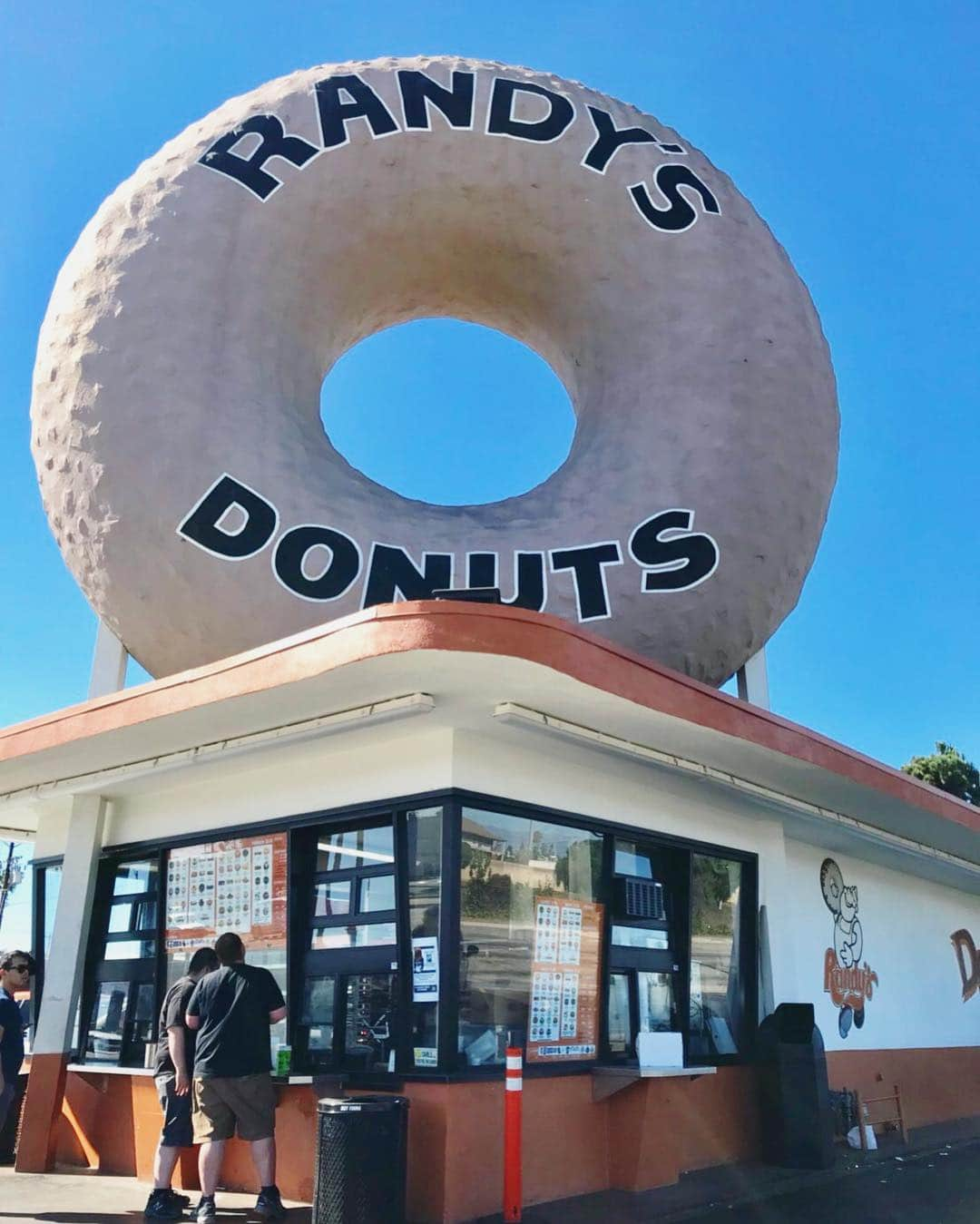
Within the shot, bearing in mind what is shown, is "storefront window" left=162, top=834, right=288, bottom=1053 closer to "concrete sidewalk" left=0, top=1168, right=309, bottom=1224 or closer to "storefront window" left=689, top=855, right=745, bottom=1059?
"concrete sidewalk" left=0, top=1168, right=309, bottom=1224

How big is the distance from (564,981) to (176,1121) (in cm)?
223

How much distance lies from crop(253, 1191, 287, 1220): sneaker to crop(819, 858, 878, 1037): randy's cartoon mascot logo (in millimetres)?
5355

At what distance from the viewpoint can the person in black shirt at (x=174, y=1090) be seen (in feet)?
18.7

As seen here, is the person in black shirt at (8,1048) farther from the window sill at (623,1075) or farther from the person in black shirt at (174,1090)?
the window sill at (623,1075)

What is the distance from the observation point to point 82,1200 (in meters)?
6.13

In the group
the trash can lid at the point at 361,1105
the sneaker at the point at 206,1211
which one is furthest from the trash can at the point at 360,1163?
the sneaker at the point at 206,1211

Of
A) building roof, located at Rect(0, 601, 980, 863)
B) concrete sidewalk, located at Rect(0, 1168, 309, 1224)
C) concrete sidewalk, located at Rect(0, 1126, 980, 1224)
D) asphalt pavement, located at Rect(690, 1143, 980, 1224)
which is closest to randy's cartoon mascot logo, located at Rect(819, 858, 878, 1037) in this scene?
asphalt pavement, located at Rect(690, 1143, 980, 1224)

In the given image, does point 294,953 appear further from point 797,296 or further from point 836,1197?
point 797,296

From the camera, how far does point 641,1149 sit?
20.9 feet

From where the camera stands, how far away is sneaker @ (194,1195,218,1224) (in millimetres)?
5363

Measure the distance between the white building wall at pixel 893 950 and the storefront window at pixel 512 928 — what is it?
107 inches

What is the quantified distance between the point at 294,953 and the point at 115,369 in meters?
3.98

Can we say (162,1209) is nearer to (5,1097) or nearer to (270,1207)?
(270,1207)

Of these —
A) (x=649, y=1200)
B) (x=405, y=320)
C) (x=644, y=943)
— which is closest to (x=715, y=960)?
(x=644, y=943)
